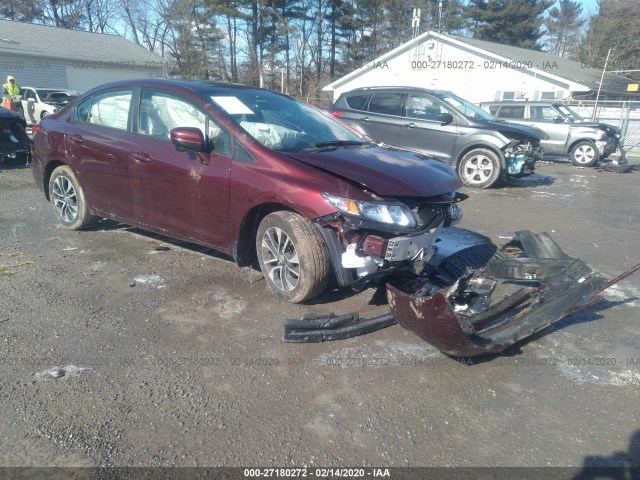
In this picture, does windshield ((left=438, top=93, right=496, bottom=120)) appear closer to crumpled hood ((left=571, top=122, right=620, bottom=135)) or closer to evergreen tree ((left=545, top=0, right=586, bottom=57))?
crumpled hood ((left=571, top=122, right=620, bottom=135))

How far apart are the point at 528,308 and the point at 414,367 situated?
2.91ft

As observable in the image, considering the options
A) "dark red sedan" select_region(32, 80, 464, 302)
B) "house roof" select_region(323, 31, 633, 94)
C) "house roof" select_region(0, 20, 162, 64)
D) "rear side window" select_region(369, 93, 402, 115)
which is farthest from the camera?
"house roof" select_region(0, 20, 162, 64)

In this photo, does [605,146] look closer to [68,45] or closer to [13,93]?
[13,93]

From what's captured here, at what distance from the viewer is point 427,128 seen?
10.0 meters

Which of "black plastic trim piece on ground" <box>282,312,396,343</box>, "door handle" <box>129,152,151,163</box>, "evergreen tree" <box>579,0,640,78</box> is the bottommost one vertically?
"black plastic trim piece on ground" <box>282,312,396,343</box>

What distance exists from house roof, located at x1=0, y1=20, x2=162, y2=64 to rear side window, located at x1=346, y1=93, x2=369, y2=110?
77.7 feet

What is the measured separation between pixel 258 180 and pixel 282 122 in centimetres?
89

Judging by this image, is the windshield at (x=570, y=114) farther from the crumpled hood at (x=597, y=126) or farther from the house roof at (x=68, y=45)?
the house roof at (x=68, y=45)

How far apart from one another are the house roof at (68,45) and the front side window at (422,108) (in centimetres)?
2516

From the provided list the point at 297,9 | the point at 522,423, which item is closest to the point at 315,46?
the point at 297,9

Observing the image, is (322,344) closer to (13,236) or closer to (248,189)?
(248,189)

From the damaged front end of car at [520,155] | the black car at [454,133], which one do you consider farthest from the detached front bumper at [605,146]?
the damaged front end of car at [520,155]

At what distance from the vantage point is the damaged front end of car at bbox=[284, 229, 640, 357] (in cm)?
296

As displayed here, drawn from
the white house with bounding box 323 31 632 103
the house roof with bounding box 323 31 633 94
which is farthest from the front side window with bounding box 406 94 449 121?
the house roof with bounding box 323 31 633 94
